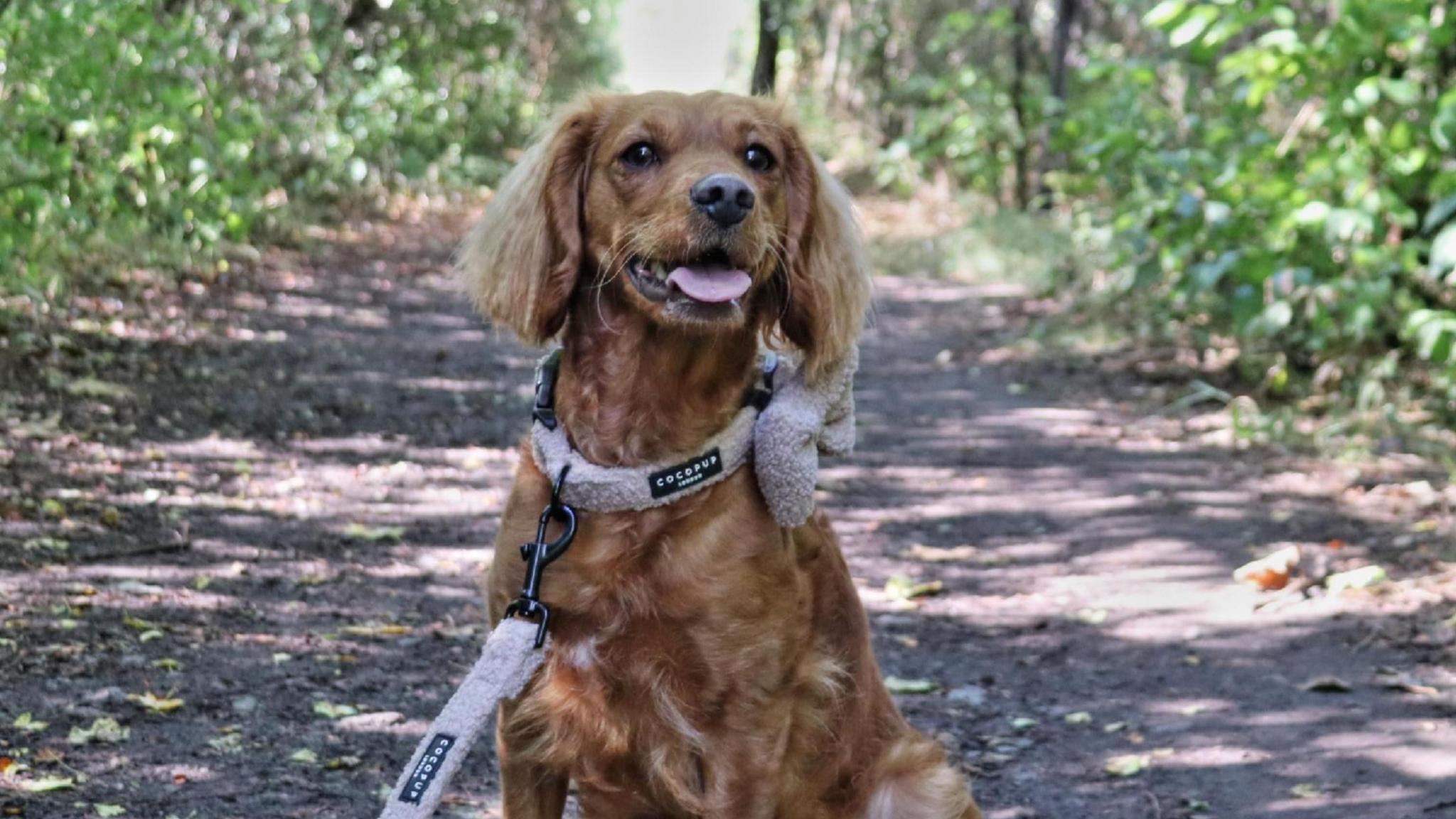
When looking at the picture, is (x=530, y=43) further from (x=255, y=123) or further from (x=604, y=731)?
(x=604, y=731)

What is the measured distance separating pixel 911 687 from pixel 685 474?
190 cm

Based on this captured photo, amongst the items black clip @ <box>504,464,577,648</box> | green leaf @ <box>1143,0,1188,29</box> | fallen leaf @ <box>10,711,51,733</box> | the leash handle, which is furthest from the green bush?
green leaf @ <box>1143,0,1188,29</box>

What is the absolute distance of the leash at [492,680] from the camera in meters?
2.37

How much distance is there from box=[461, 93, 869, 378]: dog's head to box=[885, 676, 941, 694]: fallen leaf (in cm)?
168

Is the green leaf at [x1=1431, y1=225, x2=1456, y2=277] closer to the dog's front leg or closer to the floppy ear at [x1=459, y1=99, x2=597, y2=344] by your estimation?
the floppy ear at [x1=459, y1=99, x2=597, y2=344]

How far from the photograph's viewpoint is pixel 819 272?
9.86 feet

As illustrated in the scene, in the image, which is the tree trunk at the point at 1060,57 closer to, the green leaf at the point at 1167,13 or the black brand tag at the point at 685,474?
the green leaf at the point at 1167,13

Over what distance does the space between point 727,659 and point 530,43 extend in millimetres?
16566

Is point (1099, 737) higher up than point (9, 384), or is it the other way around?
point (9, 384)

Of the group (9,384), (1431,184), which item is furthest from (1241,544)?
(9,384)

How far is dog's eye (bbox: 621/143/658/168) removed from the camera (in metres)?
2.93

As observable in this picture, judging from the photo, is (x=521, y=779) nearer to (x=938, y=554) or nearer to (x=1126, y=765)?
(x=1126, y=765)

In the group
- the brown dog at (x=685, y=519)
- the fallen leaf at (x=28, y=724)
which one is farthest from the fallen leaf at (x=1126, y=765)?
the fallen leaf at (x=28, y=724)

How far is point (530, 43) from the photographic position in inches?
719
